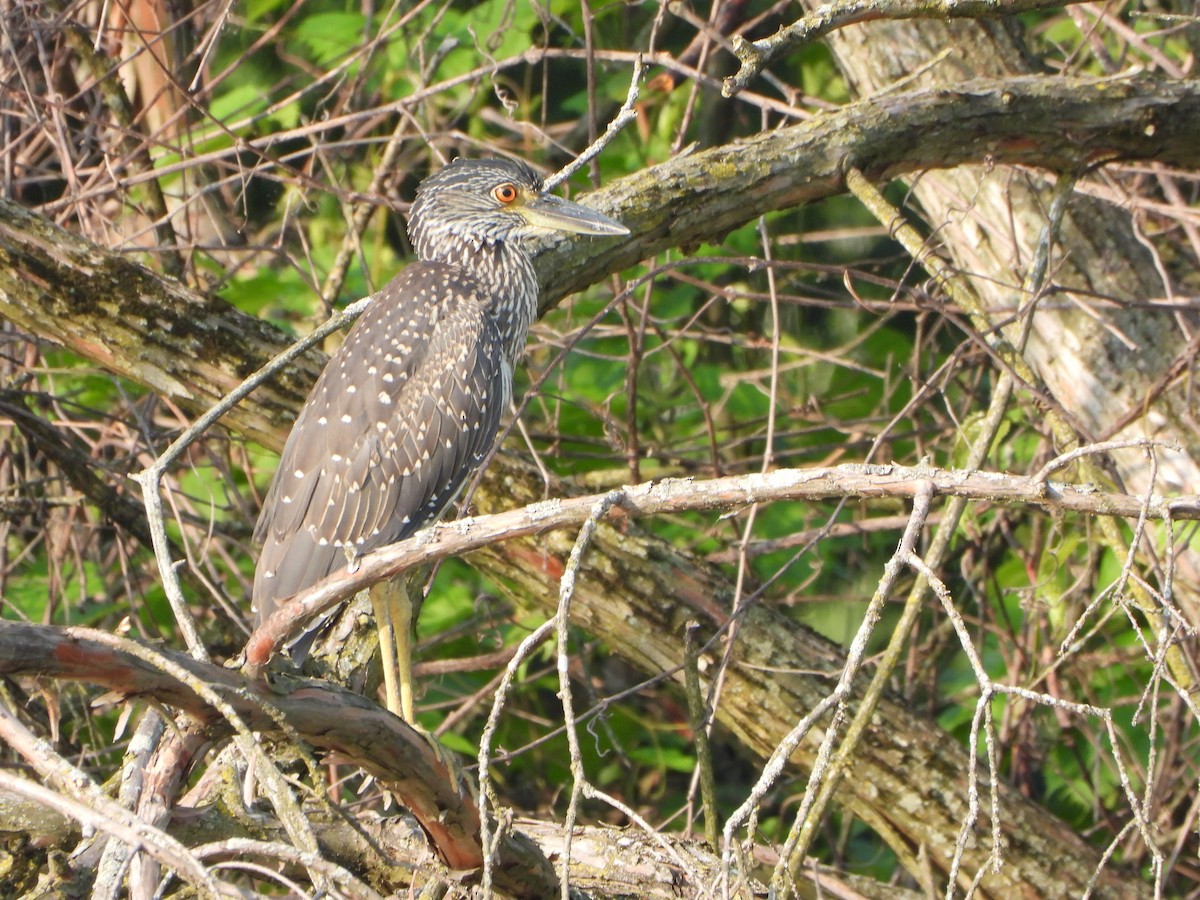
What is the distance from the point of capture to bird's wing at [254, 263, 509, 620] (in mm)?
3598

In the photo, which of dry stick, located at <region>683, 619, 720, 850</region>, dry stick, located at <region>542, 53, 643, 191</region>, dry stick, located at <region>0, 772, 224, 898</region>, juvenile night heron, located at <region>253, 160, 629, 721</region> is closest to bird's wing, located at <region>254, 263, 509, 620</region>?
juvenile night heron, located at <region>253, 160, 629, 721</region>

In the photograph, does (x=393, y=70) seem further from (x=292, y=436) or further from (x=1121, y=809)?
(x=1121, y=809)

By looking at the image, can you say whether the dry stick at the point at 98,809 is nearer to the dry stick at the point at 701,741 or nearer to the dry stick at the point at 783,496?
the dry stick at the point at 783,496

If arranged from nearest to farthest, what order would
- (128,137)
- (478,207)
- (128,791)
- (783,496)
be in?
(783,496) → (128,791) → (478,207) → (128,137)

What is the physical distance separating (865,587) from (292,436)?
298 cm

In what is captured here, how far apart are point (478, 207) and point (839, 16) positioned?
180 cm

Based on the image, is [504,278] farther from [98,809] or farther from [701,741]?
[98,809]

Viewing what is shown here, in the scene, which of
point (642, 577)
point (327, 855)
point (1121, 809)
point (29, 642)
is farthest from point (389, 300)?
point (1121, 809)

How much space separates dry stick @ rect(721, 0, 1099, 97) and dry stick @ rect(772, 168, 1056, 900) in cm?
72

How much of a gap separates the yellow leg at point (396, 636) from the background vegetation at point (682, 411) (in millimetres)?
272

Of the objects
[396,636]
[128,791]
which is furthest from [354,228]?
[128,791]

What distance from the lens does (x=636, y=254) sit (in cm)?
395

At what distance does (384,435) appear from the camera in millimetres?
3764

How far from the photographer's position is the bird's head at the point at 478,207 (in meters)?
4.18
